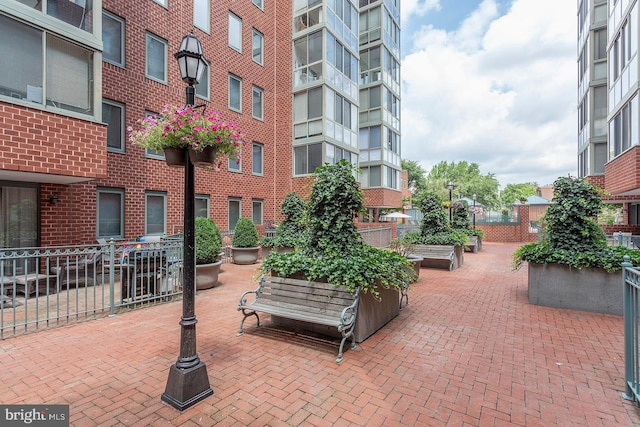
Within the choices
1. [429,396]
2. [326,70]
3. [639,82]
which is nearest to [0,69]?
[429,396]

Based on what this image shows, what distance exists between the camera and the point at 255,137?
15.5m

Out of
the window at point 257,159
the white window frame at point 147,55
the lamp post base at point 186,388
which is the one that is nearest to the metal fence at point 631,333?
the lamp post base at point 186,388

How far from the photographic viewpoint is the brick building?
6.71m

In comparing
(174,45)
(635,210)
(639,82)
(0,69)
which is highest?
(174,45)

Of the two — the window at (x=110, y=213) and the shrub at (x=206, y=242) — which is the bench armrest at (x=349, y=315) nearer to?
the shrub at (x=206, y=242)

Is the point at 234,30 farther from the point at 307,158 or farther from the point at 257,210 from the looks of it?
the point at 257,210

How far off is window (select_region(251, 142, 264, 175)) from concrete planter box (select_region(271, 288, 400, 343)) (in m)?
11.2

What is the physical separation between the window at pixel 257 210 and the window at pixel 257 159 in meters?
1.47

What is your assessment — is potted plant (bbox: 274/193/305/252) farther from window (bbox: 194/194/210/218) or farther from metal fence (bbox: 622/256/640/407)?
metal fence (bbox: 622/256/640/407)

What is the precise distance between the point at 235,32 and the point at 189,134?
46.6 ft

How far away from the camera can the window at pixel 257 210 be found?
15.6m

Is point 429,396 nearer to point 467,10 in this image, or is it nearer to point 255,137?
point 255,137

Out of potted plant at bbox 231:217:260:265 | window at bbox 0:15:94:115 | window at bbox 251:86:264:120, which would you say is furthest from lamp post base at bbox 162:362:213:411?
window at bbox 251:86:264:120

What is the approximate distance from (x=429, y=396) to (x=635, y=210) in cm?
2159
